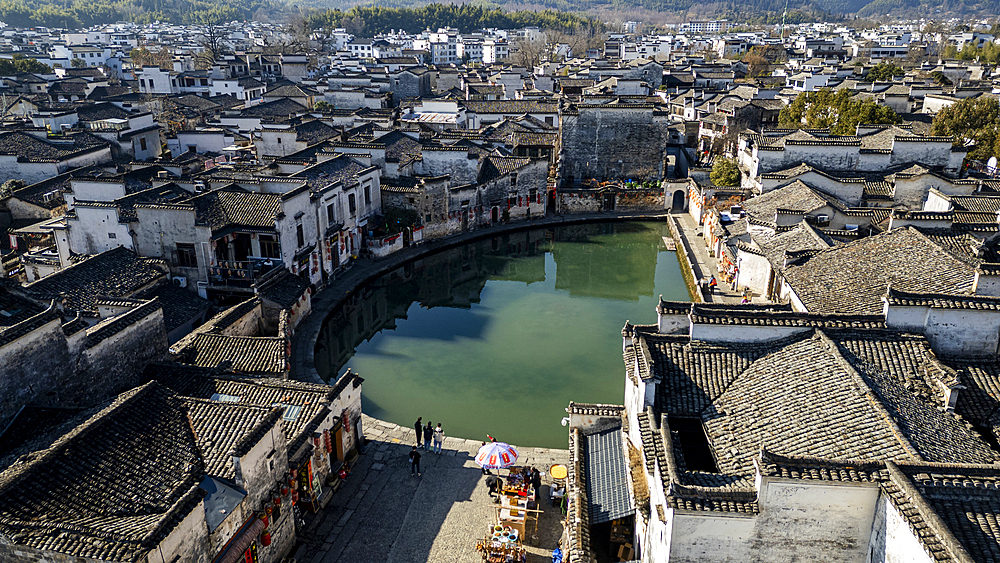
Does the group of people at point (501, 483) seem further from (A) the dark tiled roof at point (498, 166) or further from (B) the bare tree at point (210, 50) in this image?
(B) the bare tree at point (210, 50)

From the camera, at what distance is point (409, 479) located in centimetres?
1689

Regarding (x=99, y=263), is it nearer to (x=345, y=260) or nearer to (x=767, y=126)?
(x=345, y=260)

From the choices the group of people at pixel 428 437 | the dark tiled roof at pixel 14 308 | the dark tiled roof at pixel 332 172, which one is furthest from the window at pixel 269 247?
the group of people at pixel 428 437

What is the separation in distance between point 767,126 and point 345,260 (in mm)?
34244

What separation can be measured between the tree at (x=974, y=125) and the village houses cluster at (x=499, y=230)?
1608 mm

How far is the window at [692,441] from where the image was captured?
12.8 metres

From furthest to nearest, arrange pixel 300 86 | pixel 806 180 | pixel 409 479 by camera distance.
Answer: pixel 300 86 → pixel 806 180 → pixel 409 479

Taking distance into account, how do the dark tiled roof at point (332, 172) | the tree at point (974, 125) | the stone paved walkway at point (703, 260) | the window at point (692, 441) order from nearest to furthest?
the window at point (692, 441) < the stone paved walkway at point (703, 260) < the dark tiled roof at point (332, 172) < the tree at point (974, 125)

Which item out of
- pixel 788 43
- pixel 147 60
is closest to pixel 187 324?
pixel 147 60

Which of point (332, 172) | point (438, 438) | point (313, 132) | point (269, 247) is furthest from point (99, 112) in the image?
point (438, 438)

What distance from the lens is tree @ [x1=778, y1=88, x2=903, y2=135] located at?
4012cm

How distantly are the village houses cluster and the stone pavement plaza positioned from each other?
2.35 feet

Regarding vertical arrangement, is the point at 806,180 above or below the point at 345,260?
above

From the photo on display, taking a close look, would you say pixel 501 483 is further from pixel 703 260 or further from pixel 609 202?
pixel 609 202
